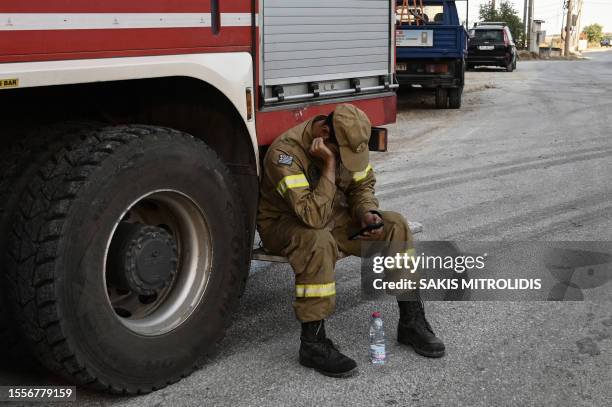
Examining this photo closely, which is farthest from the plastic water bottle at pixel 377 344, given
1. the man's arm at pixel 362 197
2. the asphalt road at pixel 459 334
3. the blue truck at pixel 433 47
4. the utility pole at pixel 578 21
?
the utility pole at pixel 578 21

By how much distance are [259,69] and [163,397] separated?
1.60m

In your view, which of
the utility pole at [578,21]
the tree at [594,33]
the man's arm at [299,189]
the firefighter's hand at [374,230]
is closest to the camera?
the man's arm at [299,189]

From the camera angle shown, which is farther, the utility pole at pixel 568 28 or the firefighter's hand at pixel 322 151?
the utility pole at pixel 568 28

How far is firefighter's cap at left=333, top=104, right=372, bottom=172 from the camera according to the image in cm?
398

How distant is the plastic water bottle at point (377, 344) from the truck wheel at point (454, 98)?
13.1 metres

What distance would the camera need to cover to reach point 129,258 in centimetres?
340

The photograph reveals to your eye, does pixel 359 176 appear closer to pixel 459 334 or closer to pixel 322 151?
pixel 322 151

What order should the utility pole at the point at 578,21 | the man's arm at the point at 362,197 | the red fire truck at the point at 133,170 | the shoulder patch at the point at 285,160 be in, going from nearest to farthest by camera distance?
the red fire truck at the point at 133,170
the shoulder patch at the point at 285,160
the man's arm at the point at 362,197
the utility pole at the point at 578,21

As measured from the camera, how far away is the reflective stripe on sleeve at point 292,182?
4.02 m

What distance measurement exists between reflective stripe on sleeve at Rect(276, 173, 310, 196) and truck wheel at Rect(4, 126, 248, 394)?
241mm

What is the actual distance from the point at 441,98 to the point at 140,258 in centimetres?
1385

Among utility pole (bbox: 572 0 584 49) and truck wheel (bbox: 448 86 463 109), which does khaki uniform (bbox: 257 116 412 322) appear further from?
utility pole (bbox: 572 0 584 49)

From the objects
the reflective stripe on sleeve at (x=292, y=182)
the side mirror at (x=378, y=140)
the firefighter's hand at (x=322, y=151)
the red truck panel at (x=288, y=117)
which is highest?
the red truck panel at (x=288, y=117)

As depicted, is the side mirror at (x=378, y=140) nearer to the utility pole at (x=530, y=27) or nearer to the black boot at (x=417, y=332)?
the black boot at (x=417, y=332)
